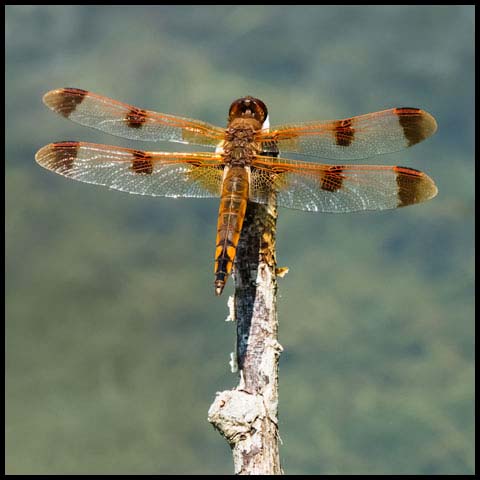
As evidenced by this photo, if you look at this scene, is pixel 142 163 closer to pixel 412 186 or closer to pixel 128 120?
pixel 128 120

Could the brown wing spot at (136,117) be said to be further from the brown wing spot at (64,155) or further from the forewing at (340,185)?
the forewing at (340,185)

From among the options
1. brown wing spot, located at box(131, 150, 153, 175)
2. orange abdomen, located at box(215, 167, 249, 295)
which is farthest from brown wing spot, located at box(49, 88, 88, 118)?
orange abdomen, located at box(215, 167, 249, 295)

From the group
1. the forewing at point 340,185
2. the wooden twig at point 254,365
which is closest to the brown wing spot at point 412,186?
the forewing at point 340,185

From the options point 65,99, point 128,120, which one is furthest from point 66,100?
point 128,120

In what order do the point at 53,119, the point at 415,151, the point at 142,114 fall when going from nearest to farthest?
the point at 142,114, the point at 415,151, the point at 53,119

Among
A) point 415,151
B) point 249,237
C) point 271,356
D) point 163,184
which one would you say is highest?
point 415,151

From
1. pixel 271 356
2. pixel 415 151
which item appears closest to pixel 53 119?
pixel 415 151

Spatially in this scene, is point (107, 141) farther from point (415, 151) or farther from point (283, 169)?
point (283, 169)
